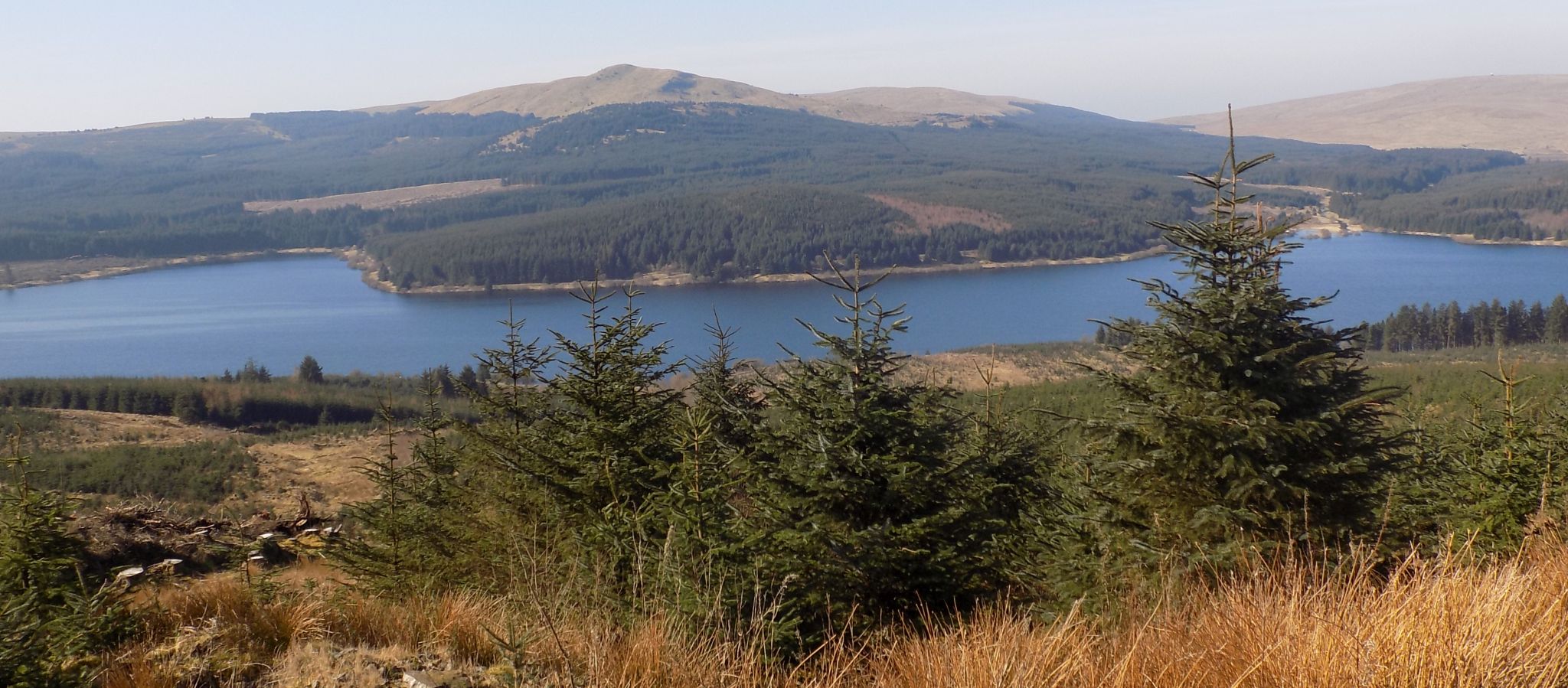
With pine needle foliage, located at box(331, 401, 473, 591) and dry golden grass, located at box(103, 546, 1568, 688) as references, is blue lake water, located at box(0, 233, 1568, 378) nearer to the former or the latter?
pine needle foliage, located at box(331, 401, 473, 591)

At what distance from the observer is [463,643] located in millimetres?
3643

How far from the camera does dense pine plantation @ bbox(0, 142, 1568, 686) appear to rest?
3.32 m

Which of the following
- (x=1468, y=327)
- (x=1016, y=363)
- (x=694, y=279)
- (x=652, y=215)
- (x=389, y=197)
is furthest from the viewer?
(x=389, y=197)

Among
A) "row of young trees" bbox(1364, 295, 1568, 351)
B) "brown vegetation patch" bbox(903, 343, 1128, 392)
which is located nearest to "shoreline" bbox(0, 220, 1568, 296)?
"row of young trees" bbox(1364, 295, 1568, 351)

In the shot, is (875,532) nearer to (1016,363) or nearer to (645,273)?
(1016,363)

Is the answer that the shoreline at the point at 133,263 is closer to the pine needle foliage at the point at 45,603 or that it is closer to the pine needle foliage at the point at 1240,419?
the pine needle foliage at the point at 45,603

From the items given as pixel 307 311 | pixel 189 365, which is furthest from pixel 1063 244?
pixel 189 365

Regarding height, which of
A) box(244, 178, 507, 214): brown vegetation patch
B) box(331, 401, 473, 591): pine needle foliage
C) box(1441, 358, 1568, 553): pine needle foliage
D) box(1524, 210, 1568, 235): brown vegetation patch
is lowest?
box(331, 401, 473, 591): pine needle foliage

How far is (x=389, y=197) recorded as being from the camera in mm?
177875

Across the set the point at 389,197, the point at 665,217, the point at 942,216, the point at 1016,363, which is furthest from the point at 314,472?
the point at 389,197

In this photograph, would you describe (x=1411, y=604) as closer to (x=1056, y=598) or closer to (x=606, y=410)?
(x=1056, y=598)

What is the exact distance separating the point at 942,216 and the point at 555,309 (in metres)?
59.0

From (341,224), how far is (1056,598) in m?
163

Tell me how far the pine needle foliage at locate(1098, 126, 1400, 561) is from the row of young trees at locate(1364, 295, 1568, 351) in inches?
2263
